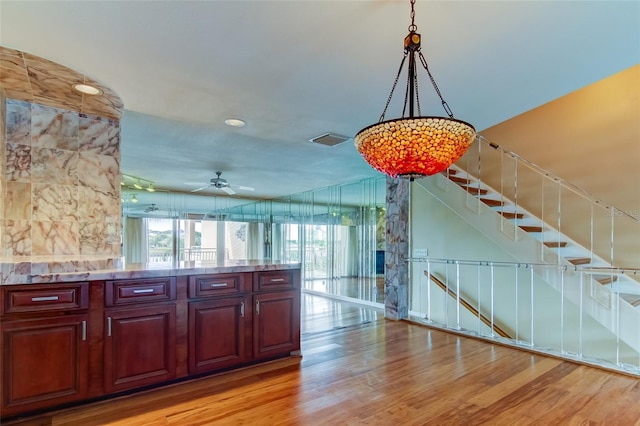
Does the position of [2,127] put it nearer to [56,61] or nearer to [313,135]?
[56,61]

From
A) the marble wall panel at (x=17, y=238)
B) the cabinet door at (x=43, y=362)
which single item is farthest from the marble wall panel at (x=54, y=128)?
the cabinet door at (x=43, y=362)

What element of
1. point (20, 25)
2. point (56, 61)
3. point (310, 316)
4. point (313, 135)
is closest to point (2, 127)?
point (56, 61)

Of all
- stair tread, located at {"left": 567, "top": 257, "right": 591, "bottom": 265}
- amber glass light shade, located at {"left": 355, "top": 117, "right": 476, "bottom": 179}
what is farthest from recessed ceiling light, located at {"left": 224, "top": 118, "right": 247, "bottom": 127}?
stair tread, located at {"left": 567, "top": 257, "right": 591, "bottom": 265}

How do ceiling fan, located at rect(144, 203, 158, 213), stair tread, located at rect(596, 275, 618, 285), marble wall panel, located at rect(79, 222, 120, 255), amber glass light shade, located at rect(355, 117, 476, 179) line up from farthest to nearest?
ceiling fan, located at rect(144, 203, 158, 213) → stair tread, located at rect(596, 275, 618, 285) → marble wall panel, located at rect(79, 222, 120, 255) → amber glass light shade, located at rect(355, 117, 476, 179)

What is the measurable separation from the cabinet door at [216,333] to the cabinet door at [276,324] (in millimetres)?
154

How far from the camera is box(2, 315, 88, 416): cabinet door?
2.17 m

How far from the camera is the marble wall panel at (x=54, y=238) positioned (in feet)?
10.3

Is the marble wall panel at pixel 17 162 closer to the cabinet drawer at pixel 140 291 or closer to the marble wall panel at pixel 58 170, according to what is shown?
the marble wall panel at pixel 58 170

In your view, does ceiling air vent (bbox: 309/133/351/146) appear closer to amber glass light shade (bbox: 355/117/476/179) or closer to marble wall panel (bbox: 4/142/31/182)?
amber glass light shade (bbox: 355/117/476/179)

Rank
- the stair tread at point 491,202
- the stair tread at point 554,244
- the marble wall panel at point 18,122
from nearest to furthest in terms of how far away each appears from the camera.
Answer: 1. the marble wall panel at point 18,122
2. the stair tread at point 554,244
3. the stair tread at point 491,202

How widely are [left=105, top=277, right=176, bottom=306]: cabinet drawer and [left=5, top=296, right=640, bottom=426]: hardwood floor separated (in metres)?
0.72

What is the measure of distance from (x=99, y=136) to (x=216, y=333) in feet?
7.71

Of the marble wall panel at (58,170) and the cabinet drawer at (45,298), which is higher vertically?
the marble wall panel at (58,170)

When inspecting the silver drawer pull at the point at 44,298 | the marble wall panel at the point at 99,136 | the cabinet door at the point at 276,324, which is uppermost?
the marble wall panel at the point at 99,136
